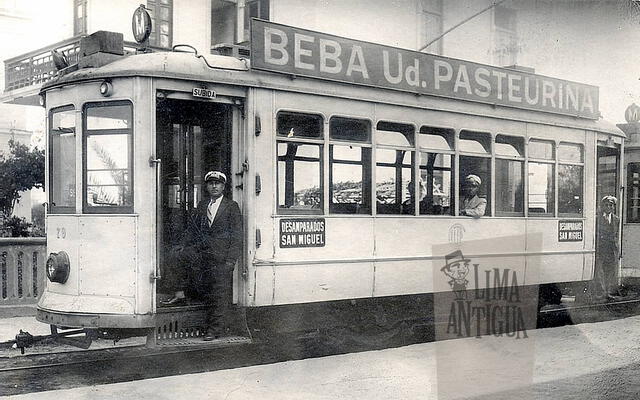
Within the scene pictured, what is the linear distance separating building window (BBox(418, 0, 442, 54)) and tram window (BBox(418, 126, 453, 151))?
34.4ft

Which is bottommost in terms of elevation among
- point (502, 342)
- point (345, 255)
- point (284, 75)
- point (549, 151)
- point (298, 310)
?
point (502, 342)

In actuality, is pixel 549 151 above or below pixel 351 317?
above

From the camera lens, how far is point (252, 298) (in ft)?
23.4

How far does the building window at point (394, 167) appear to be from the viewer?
820 centimetres

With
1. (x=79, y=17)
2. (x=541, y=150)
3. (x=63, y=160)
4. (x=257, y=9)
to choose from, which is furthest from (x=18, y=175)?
(x=541, y=150)

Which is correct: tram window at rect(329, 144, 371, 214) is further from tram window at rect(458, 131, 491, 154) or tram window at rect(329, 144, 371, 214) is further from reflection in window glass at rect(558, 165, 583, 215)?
reflection in window glass at rect(558, 165, 583, 215)

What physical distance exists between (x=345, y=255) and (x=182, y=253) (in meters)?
1.76

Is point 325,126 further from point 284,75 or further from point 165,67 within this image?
point 165,67

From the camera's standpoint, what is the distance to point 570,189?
34.3ft

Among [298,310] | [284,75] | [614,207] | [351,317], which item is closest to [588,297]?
[614,207]

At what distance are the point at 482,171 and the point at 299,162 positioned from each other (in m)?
2.83

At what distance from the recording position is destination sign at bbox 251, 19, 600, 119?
743cm

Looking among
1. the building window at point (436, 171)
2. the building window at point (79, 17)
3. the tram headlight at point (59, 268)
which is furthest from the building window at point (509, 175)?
the building window at point (79, 17)

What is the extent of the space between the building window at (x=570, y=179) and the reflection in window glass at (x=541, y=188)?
0.19m
